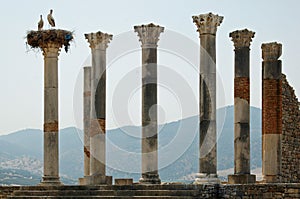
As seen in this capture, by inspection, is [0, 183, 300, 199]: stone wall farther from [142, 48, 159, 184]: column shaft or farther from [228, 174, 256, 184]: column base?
[228, 174, 256, 184]: column base

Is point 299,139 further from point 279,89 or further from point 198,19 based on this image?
point 198,19

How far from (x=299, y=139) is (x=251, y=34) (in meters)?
6.83

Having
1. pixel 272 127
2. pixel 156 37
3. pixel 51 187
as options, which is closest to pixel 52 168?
pixel 51 187

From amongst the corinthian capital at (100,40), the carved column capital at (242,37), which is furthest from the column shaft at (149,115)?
the carved column capital at (242,37)

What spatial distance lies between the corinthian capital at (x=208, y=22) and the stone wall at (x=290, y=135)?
6018 mm

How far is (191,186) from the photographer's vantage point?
28.6 meters

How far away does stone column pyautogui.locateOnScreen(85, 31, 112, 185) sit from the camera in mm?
34031

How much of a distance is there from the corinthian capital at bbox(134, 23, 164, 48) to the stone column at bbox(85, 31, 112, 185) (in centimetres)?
257

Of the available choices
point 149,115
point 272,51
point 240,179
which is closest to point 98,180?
point 149,115

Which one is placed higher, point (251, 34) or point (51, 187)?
point (251, 34)

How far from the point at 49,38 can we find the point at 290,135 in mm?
10905

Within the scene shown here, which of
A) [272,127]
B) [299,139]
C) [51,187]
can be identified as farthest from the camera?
[299,139]

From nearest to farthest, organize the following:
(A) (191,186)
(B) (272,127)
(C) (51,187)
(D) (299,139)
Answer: (A) (191,186), (C) (51,187), (B) (272,127), (D) (299,139)

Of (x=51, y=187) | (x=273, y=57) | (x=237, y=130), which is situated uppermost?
(x=273, y=57)
